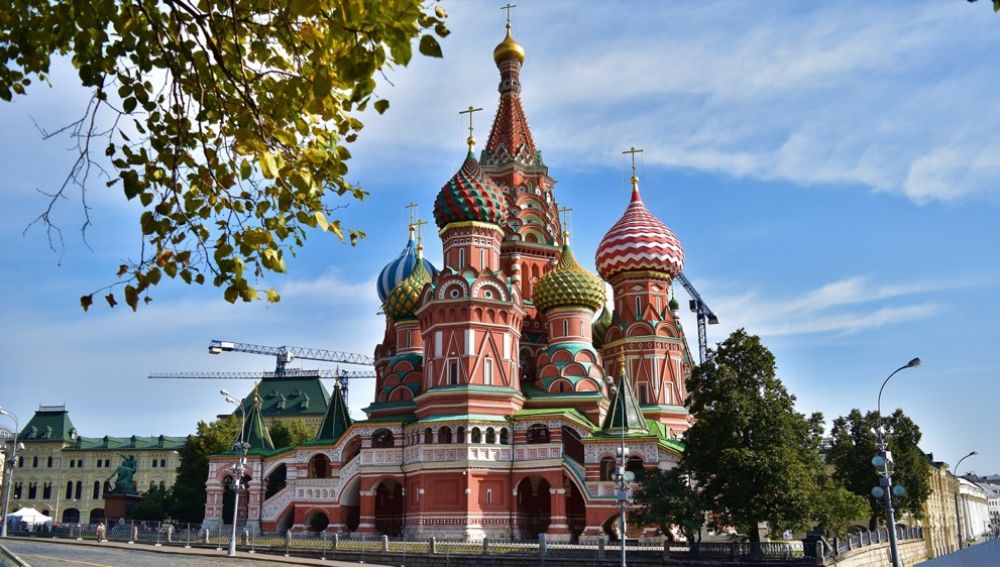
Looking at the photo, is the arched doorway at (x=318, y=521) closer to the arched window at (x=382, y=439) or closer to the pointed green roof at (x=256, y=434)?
the arched window at (x=382, y=439)

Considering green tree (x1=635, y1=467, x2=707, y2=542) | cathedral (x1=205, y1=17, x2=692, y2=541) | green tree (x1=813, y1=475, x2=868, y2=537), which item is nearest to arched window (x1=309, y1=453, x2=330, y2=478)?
cathedral (x1=205, y1=17, x2=692, y2=541)

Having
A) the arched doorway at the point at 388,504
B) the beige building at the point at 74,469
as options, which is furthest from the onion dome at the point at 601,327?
the beige building at the point at 74,469

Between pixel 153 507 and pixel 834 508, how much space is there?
4002cm

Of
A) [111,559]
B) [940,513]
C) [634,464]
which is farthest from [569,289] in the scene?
[940,513]

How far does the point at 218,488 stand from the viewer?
44.8m

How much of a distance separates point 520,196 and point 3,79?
43692mm

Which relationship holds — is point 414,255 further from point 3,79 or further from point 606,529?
point 3,79

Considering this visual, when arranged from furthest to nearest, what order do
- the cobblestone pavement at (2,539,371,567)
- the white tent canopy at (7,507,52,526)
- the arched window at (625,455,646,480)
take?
the white tent canopy at (7,507,52,526) → the arched window at (625,455,646,480) → the cobblestone pavement at (2,539,371,567)

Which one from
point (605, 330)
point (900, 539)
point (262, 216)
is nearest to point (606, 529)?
point (605, 330)

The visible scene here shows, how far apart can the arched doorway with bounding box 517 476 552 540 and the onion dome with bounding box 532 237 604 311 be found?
30.1 ft

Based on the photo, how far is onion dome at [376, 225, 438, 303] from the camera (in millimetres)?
56041

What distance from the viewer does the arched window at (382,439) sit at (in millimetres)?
42062

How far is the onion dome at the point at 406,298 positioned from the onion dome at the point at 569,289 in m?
7.15

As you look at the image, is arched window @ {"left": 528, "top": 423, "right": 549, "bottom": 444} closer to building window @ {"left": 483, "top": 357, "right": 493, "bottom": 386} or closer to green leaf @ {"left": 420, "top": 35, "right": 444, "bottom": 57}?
building window @ {"left": 483, "top": 357, "right": 493, "bottom": 386}
